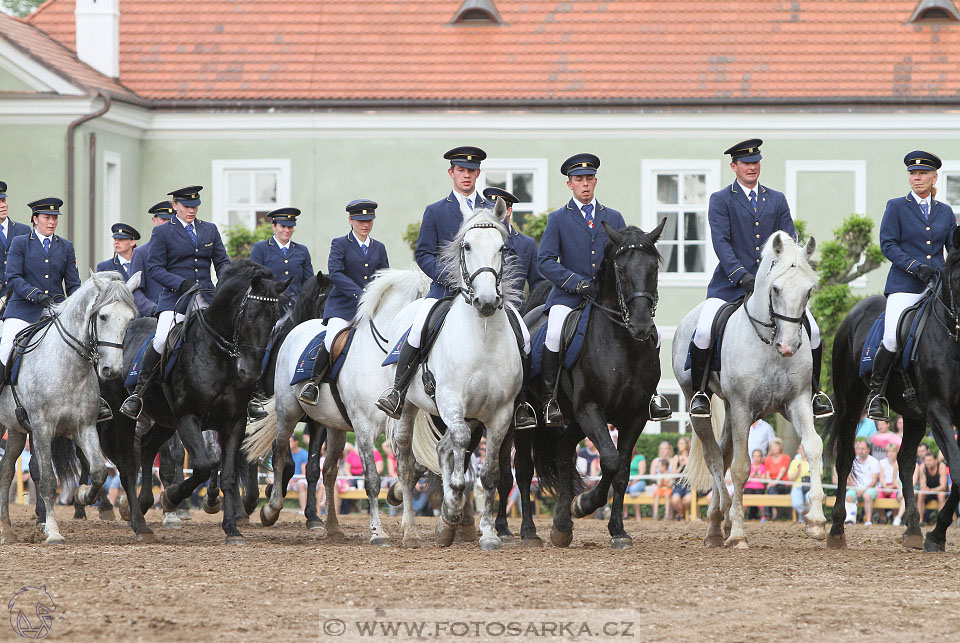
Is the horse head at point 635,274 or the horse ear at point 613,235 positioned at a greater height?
the horse ear at point 613,235

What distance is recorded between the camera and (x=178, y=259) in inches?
559

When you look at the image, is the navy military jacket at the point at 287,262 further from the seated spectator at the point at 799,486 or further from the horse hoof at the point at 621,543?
the seated spectator at the point at 799,486

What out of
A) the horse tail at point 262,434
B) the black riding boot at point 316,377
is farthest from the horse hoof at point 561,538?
the horse tail at point 262,434

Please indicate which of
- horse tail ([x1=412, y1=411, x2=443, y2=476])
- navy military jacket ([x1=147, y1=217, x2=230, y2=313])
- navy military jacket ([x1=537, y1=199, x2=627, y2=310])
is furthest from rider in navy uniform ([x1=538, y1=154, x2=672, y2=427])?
navy military jacket ([x1=147, y1=217, x2=230, y2=313])

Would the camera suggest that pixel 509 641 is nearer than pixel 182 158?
Yes

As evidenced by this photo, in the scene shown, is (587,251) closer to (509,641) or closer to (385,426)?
(385,426)

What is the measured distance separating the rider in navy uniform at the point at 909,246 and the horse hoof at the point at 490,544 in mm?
3233

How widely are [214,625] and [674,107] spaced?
73.0 feet

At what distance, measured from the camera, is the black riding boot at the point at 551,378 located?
12227 millimetres

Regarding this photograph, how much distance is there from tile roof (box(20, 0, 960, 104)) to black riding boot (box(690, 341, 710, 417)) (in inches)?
655

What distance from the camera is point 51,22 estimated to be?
3162cm

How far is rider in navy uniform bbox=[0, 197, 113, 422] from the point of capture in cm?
1399

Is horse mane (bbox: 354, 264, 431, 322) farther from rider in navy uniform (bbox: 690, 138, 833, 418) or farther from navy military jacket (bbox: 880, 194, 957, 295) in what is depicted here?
navy military jacket (bbox: 880, 194, 957, 295)

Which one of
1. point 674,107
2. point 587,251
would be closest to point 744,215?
point 587,251
